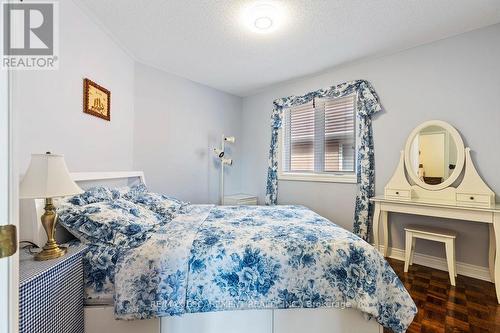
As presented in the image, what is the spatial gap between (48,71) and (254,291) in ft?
6.70

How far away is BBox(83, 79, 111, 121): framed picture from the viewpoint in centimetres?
202

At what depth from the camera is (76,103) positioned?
1926 mm

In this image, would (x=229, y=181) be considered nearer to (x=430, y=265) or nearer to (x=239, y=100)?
(x=239, y=100)

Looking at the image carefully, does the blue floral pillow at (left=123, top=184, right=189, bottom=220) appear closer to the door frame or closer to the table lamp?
the table lamp

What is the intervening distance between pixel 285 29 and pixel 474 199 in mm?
2457

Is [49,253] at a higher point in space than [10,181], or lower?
lower

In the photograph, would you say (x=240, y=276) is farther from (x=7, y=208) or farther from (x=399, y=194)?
(x=399, y=194)

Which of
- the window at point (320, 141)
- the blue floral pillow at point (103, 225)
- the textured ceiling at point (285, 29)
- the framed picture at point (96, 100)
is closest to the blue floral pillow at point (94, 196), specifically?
the blue floral pillow at point (103, 225)

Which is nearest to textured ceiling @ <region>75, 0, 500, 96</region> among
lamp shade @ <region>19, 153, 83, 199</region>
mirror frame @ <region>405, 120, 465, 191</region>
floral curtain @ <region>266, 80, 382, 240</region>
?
floral curtain @ <region>266, 80, 382, 240</region>

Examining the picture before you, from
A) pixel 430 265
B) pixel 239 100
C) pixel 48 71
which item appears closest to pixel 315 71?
pixel 239 100

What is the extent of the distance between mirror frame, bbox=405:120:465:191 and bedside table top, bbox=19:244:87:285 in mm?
3112

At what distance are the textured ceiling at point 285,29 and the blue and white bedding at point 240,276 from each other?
1.83 m

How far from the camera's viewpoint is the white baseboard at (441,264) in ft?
7.39

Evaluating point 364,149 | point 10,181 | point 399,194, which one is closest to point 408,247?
point 399,194
